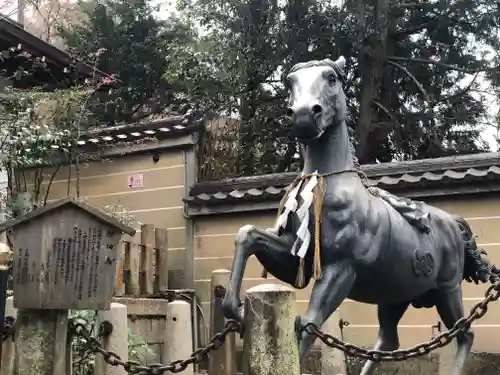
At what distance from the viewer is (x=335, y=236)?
13.9 feet

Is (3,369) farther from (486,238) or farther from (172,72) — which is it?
(172,72)

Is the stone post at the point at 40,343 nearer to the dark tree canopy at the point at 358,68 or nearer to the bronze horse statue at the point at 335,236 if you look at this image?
the bronze horse statue at the point at 335,236

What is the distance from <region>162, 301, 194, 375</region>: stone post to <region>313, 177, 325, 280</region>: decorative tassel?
148cm

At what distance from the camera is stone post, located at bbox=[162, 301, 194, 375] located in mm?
5117

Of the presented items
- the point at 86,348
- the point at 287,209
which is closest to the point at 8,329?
the point at 86,348

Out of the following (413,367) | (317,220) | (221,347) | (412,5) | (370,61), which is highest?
(412,5)

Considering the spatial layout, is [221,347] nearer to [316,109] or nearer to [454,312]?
[454,312]

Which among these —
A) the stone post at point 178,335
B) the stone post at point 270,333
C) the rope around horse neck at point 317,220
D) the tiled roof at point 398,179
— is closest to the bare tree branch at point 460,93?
the tiled roof at point 398,179

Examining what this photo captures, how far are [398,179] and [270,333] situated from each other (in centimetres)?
487

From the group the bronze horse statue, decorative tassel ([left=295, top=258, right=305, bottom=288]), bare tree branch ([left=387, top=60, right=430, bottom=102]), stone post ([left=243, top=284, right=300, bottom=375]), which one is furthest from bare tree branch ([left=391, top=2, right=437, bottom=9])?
stone post ([left=243, top=284, right=300, bottom=375])

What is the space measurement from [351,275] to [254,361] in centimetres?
121

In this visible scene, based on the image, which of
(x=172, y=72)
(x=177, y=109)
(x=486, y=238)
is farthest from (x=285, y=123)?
(x=486, y=238)

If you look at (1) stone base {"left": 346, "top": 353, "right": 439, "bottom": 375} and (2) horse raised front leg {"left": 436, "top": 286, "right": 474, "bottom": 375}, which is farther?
(1) stone base {"left": 346, "top": 353, "right": 439, "bottom": 375}

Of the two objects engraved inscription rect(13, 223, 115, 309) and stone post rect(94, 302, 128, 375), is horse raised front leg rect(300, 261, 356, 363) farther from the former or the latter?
stone post rect(94, 302, 128, 375)
